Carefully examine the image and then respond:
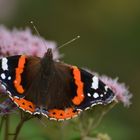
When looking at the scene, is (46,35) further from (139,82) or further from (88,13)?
(139,82)

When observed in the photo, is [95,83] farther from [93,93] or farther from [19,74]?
[19,74]

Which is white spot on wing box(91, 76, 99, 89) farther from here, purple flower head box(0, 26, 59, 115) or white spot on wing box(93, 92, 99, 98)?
purple flower head box(0, 26, 59, 115)

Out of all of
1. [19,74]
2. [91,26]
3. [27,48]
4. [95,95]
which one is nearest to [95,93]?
[95,95]

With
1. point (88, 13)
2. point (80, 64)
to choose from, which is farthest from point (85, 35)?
point (80, 64)

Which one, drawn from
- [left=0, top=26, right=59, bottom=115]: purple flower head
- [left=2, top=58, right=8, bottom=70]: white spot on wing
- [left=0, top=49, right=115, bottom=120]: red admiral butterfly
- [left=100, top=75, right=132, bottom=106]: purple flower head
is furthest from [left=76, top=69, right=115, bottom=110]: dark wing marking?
[left=0, top=26, right=59, bottom=115]: purple flower head

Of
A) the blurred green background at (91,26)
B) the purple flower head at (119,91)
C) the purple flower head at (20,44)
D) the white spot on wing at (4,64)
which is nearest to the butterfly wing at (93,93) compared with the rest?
the white spot on wing at (4,64)

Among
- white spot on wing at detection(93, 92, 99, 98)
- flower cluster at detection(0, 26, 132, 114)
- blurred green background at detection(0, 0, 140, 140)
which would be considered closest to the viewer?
white spot on wing at detection(93, 92, 99, 98)

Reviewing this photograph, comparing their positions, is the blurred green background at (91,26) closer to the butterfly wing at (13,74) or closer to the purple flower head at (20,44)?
the purple flower head at (20,44)
